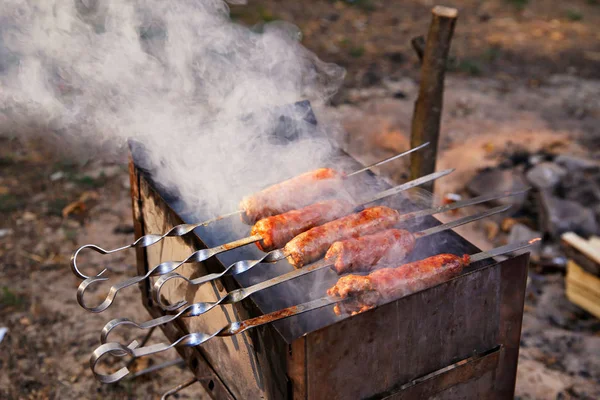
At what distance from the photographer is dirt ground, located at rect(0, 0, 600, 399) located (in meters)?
4.21

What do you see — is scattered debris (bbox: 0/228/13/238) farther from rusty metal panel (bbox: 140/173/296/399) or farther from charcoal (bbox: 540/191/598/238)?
charcoal (bbox: 540/191/598/238)

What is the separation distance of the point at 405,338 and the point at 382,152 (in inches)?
176

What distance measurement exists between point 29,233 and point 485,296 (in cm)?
445

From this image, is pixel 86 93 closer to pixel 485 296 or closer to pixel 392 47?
pixel 485 296

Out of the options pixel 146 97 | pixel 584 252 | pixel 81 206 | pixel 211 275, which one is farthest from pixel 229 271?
pixel 81 206

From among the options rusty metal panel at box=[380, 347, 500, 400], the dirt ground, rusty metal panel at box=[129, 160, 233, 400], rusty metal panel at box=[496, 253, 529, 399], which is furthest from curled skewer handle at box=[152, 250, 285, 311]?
the dirt ground

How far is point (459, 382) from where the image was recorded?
105 inches

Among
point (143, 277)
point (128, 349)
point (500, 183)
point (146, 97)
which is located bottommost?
point (500, 183)

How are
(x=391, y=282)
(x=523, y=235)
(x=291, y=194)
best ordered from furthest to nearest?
(x=523, y=235)
(x=291, y=194)
(x=391, y=282)

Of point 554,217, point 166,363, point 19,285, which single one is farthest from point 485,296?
point 19,285

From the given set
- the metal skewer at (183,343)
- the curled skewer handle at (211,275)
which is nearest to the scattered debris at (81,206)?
the curled skewer handle at (211,275)

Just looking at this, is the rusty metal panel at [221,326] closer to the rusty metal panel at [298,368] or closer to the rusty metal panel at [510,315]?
the rusty metal panel at [298,368]

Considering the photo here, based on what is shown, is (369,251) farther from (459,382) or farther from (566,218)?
(566,218)

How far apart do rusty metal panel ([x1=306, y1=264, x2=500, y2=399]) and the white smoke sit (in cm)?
143
